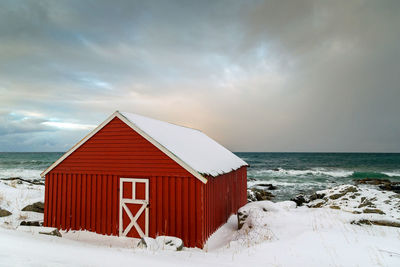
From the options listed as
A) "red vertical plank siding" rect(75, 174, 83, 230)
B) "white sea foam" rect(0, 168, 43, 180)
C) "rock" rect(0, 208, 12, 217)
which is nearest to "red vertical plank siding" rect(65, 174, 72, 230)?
"red vertical plank siding" rect(75, 174, 83, 230)

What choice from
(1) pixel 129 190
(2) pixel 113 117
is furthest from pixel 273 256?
(2) pixel 113 117

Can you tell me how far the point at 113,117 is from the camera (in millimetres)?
11000

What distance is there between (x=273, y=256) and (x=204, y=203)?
11.6 feet

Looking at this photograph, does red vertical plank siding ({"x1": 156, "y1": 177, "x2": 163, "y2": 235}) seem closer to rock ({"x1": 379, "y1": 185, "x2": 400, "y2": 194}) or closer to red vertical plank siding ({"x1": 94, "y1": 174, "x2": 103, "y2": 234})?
red vertical plank siding ({"x1": 94, "y1": 174, "x2": 103, "y2": 234})

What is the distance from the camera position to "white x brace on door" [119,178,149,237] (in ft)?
34.0

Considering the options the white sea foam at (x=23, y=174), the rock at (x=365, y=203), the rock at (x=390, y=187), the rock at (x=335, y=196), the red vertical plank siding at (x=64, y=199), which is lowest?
the rock at (x=390, y=187)

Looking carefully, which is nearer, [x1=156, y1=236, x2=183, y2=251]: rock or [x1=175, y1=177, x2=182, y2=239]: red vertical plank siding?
[x1=156, y1=236, x2=183, y2=251]: rock

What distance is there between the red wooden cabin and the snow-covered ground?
80 cm

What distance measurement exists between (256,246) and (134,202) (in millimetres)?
5369

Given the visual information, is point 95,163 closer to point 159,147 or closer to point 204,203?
point 159,147

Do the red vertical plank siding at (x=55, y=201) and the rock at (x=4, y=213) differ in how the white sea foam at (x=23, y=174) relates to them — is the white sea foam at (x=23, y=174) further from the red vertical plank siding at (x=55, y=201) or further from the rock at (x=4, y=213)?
the red vertical plank siding at (x=55, y=201)

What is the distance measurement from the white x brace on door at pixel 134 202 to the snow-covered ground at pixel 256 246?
1.77 feet

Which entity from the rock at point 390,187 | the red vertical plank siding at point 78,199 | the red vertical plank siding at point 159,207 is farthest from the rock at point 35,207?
the rock at point 390,187

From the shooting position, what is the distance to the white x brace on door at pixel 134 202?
1036cm
